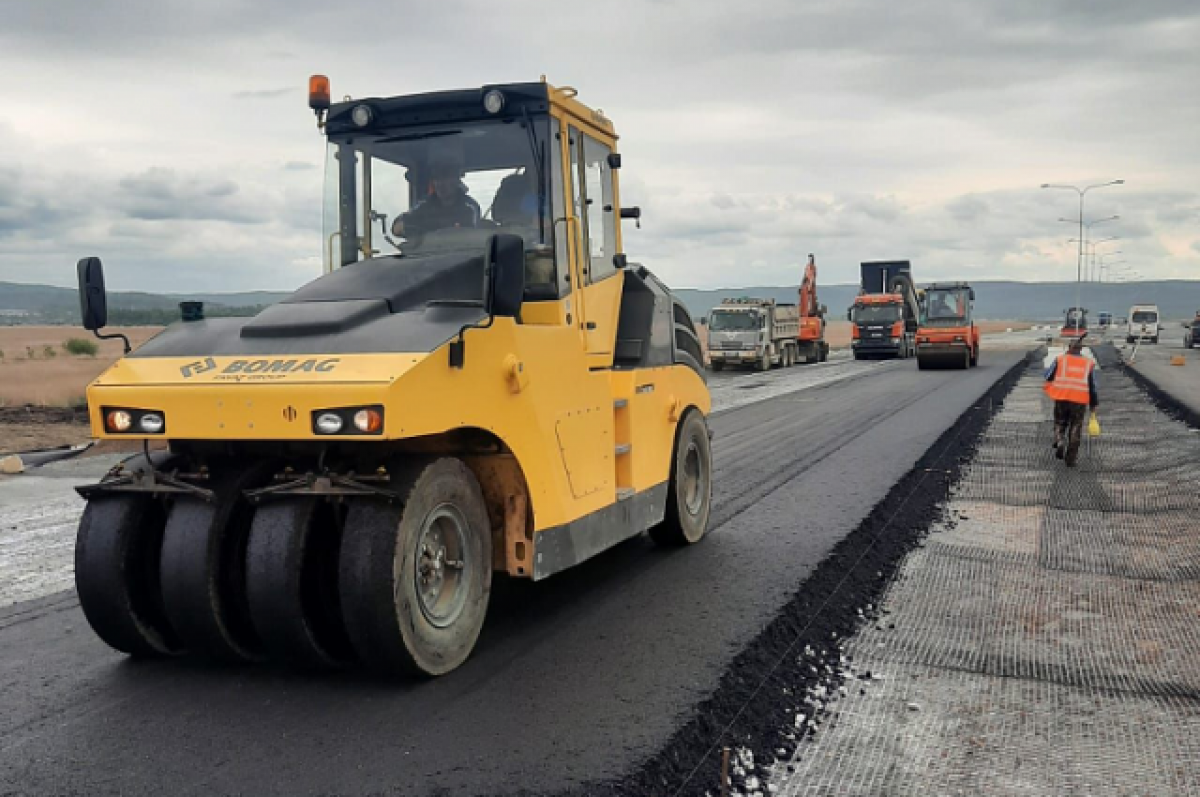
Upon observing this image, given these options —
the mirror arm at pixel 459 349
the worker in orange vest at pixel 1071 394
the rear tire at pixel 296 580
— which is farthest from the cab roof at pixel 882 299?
the rear tire at pixel 296 580

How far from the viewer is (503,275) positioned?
4.91 metres

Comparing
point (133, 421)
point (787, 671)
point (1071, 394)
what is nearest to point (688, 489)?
point (787, 671)

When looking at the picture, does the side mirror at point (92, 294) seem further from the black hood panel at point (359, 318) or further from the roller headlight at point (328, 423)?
the roller headlight at point (328, 423)

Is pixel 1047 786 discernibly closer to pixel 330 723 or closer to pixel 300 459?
pixel 330 723

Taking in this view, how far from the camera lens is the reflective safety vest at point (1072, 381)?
12461 millimetres

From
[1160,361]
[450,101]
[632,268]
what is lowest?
[1160,361]

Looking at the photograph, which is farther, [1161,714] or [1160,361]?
[1160,361]

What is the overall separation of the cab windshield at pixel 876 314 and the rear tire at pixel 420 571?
38.8 metres

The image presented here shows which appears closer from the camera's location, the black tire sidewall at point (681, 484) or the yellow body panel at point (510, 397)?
the yellow body panel at point (510, 397)

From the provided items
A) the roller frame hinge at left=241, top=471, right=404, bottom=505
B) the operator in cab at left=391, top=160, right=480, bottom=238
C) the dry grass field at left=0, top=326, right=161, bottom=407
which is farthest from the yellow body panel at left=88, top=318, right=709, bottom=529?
the dry grass field at left=0, top=326, right=161, bottom=407

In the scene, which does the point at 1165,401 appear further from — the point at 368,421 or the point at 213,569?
the point at 213,569

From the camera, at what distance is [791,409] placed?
20156 mm

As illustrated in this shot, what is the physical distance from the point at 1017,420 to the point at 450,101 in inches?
537

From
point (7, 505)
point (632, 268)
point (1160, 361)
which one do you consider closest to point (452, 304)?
point (632, 268)
